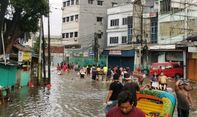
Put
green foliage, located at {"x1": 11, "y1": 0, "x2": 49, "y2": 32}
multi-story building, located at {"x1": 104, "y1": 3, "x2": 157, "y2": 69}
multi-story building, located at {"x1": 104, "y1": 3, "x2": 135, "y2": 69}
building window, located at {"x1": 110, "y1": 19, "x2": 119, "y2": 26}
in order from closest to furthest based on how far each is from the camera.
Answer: green foliage, located at {"x1": 11, "y1": 0, "x2": 49, "y2": 32} → multi-story building, located at {"x1": 104, "y1": 3, "x2": 157, "y2": 69} → multi-story building, located at {"x1": 104, "y1": 3, "x2": 135, "y2": 69} → building window, located at {"x1": 110, "y1": 19, "x2": 119, "y2": 26}

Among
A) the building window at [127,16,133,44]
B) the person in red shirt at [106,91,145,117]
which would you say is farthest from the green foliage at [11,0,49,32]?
the building window at [127,16,133,44]

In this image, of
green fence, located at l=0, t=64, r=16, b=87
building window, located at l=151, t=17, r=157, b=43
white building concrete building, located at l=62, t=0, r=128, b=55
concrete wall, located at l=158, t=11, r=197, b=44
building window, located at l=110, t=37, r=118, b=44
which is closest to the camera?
green fence, located at l=0, t=64, r=16, b=87

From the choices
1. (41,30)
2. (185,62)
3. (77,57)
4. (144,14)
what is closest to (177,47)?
(185,62)

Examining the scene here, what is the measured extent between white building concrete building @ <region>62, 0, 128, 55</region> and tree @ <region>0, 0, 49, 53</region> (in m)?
47.3

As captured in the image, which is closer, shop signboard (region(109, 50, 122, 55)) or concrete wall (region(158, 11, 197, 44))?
concrete wall (region(158, 11, 197, 44))

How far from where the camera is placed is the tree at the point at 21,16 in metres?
31.2

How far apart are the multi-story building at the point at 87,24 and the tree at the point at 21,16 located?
4741 cm

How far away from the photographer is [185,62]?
4878 centimetres

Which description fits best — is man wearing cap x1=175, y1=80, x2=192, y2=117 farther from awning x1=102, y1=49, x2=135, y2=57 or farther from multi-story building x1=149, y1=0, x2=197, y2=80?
awning x1=102, y1=49, x2=135, y2=57

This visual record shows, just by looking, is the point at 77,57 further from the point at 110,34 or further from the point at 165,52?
the point at 165,52

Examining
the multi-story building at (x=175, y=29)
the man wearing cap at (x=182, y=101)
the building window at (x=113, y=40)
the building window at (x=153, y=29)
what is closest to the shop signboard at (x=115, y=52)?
the building window at (x=153, y=29)

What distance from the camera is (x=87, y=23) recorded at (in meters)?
84.9

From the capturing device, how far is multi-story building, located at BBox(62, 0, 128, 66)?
275 feet

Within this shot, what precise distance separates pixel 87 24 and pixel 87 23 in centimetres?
22
